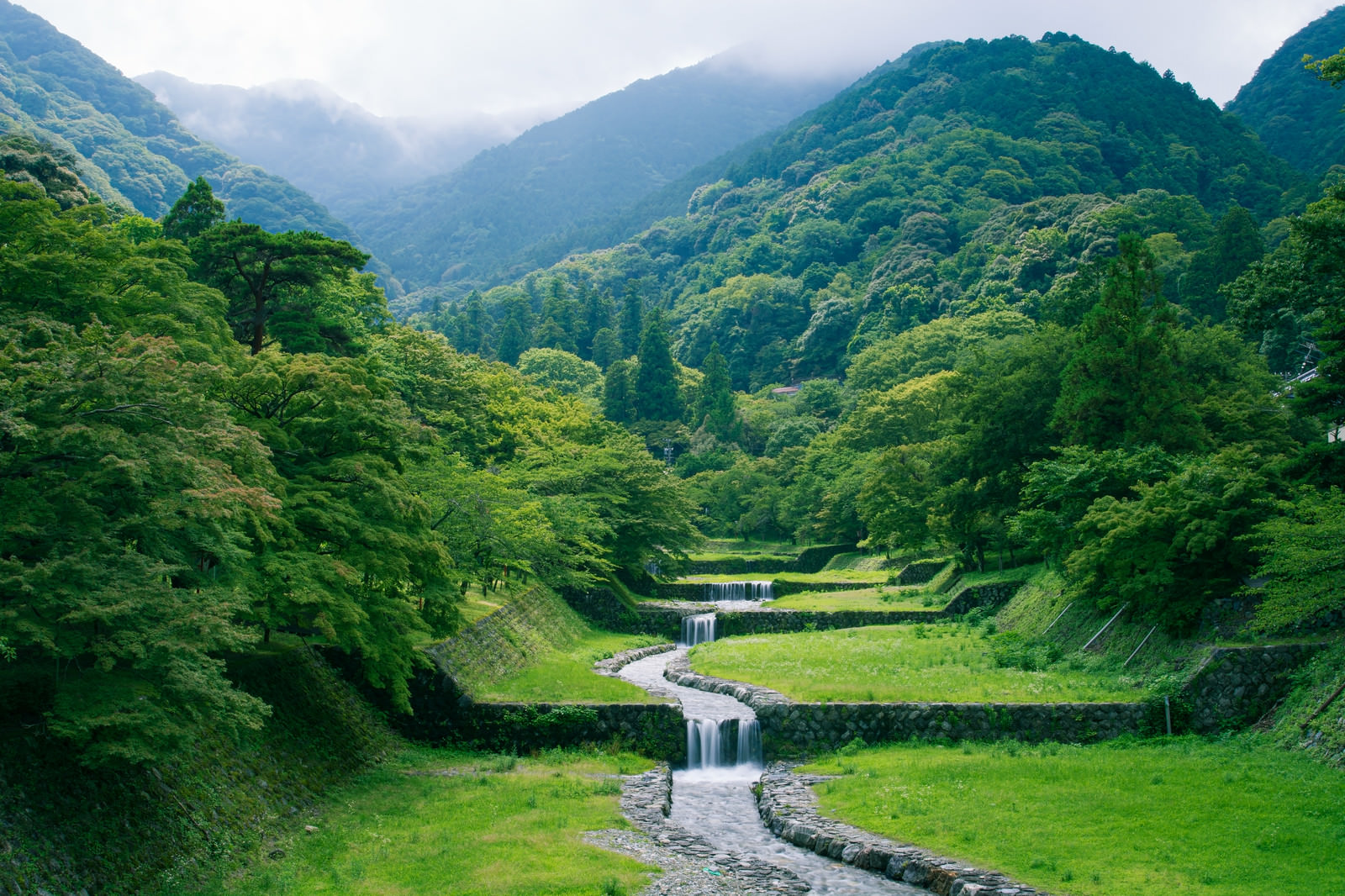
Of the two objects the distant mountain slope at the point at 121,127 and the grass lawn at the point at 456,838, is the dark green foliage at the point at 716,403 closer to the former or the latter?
the grass lawn at the point at 456,838

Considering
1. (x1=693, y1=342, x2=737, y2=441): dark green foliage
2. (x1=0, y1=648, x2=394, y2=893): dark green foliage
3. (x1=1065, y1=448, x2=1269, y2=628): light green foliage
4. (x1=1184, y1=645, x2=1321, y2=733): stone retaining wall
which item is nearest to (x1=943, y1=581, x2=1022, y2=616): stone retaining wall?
(x1=1065, y1=448, x2=1269, y2=628): light green foliage

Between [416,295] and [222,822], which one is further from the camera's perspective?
[416,295]

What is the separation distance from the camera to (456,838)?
14.1 meters

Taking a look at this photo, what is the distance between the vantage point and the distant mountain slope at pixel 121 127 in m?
154

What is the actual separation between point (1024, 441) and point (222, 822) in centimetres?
3056

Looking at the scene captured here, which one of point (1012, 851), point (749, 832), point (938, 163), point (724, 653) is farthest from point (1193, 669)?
point (938, 163)

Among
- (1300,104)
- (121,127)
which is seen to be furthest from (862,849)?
(121,127)

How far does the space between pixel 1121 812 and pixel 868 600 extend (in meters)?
26.5

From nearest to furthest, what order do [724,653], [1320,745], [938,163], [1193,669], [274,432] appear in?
[1320,745]
[274,432]
[1193,669]
[724,653]
[938,163]

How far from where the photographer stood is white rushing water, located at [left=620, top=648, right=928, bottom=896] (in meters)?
13.7

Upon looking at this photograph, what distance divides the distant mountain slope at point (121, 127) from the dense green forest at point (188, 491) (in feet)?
491

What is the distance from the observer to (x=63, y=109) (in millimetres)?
163875

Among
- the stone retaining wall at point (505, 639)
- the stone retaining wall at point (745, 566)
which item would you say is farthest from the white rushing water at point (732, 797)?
the stone retaining wall at point (745, 566)

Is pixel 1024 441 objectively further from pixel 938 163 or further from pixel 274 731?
pixel 938 163
